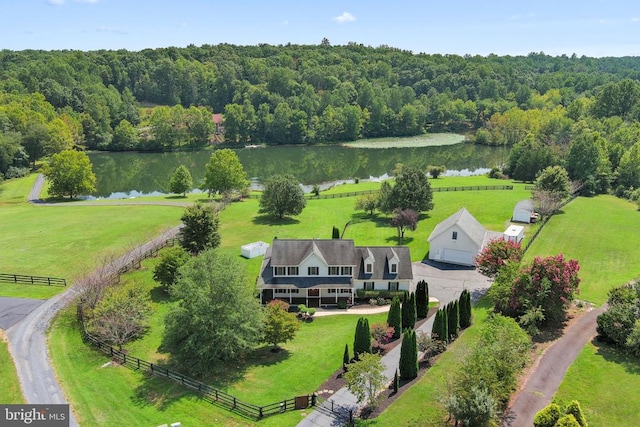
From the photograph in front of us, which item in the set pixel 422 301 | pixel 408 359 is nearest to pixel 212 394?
pixel 408 359

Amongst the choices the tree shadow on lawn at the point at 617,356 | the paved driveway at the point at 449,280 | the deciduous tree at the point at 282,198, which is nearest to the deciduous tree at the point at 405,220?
the paved driveway at the point at 449,280

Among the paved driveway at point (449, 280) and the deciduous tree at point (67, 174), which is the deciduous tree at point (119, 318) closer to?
the paved driveway at point (449, 280)

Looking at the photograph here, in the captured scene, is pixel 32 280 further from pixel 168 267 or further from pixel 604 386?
pixel 604 386

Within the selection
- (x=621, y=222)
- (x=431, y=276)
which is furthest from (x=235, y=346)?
(x=621, y=222)

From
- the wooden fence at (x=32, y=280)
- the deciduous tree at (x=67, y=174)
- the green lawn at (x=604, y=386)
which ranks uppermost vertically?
the deciduous tree at (x=67, y=174)

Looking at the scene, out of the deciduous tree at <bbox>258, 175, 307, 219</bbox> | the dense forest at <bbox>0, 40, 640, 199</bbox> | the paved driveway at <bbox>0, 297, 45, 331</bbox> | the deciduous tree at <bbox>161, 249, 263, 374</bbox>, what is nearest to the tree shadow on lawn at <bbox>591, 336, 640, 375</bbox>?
the deciduous tree at <bbox>161, 249, 263, 374</bbox>
